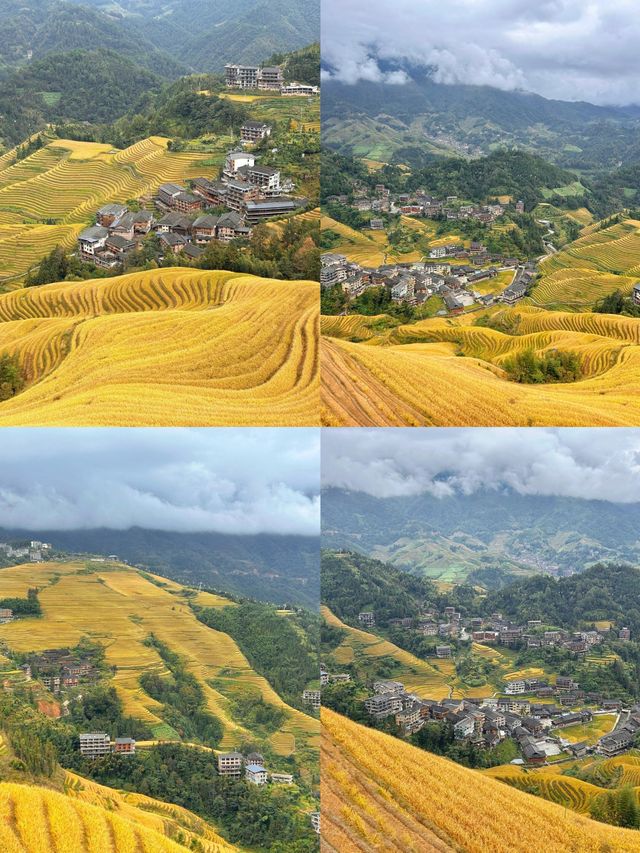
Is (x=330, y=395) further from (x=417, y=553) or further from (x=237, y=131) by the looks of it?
(x=237, y=131)

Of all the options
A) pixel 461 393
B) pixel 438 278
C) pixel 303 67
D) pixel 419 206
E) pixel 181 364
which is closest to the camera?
pixel 461 393

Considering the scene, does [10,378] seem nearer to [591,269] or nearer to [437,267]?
[437,267]

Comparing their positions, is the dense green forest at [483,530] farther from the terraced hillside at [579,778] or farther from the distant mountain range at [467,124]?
the distant mountain range at [467,124]

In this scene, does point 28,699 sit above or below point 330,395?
below

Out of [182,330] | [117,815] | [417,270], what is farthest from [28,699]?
[417,270]

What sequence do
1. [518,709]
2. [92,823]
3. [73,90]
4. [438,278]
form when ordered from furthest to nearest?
[73,90] < [438,278] < [518,709] < [92,823]

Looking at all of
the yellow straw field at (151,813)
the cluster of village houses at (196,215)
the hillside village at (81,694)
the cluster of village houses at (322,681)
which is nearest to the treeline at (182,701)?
the hillside village at (81,694)

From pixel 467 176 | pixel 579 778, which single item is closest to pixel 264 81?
pixel 467 176
